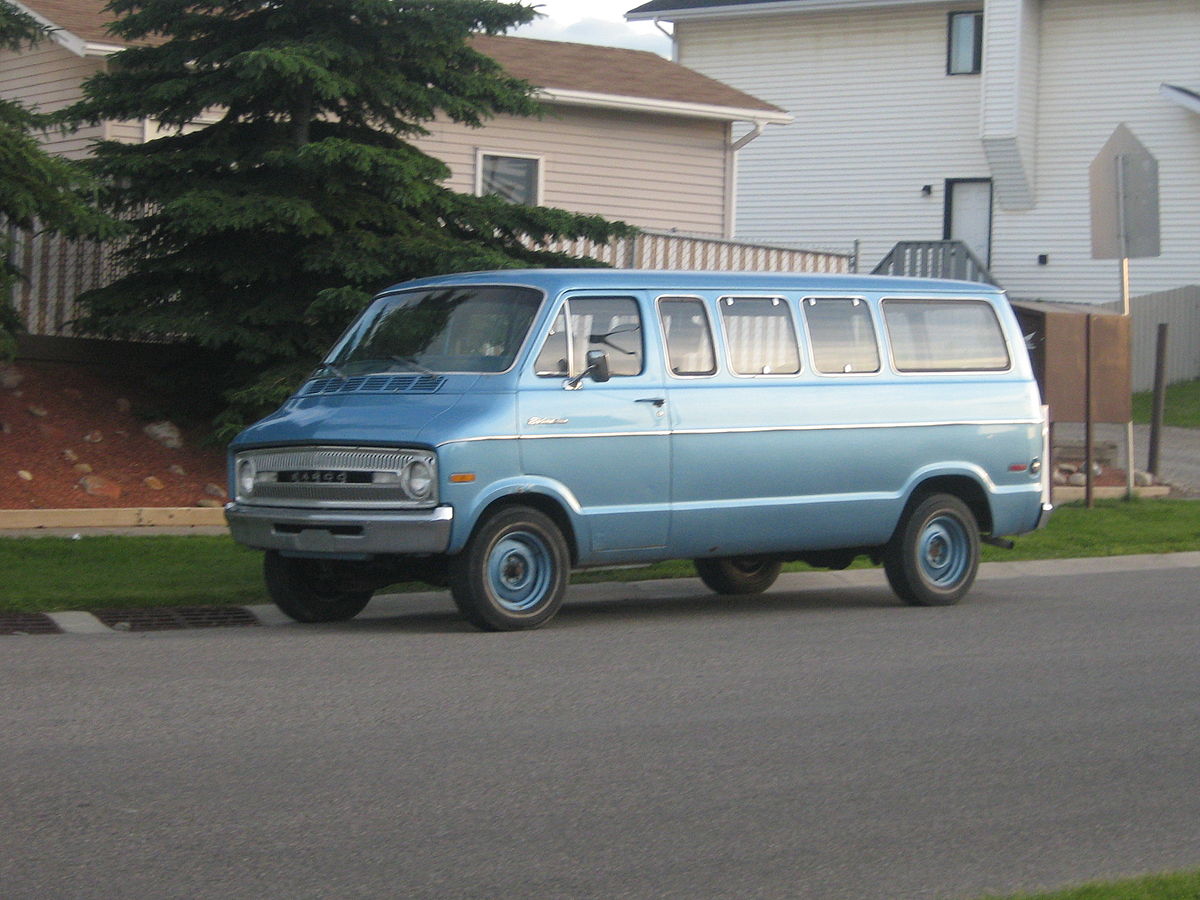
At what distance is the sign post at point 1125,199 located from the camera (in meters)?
17.9

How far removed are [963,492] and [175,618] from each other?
5.43 meters

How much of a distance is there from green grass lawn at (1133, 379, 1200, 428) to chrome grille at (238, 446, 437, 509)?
19.7 metres

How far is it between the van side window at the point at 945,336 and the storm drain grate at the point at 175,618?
4646 mm

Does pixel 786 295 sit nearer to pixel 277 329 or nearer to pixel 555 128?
pixel 277 329

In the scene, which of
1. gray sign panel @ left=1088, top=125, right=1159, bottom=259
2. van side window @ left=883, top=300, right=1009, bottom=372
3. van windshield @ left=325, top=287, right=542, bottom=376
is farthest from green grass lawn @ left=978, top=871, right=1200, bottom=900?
gray sign panel @ left=1088, top=125, right=1159, bottom=259

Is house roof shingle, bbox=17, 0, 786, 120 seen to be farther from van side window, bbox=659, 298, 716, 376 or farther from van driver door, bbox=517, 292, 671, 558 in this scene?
van driver door, bbox=517, 292, 671, 558

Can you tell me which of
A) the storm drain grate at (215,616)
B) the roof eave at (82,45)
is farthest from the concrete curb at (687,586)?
the roof eave at (82,45)

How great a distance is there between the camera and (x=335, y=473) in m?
9.91

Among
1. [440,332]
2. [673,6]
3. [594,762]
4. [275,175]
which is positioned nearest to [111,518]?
[275,175]

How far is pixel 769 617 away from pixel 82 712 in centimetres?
506

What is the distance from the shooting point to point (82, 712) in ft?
24.6

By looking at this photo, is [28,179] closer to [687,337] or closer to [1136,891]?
[687,337]

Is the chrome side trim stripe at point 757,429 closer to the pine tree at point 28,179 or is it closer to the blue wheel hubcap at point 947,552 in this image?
the blue wheel hubcap at point 947,552

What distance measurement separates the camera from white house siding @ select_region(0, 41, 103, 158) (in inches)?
848
